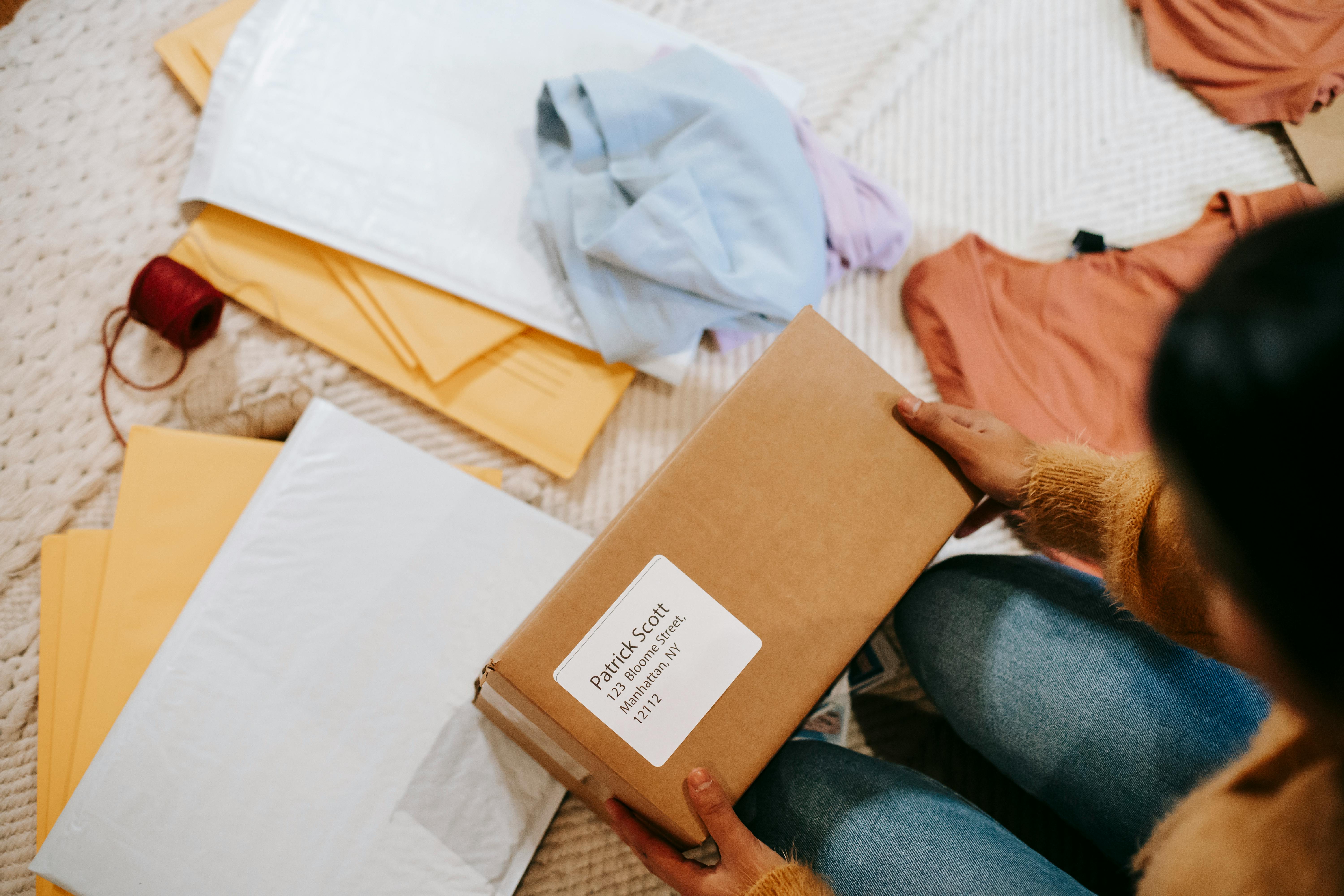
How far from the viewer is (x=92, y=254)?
725mm

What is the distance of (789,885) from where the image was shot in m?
0.43

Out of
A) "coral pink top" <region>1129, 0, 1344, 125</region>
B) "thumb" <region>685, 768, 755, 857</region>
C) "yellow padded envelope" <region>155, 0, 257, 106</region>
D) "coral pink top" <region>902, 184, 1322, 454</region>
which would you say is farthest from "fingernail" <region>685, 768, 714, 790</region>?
"coral pink top" <region>1129, 0, 1344, 125</region>

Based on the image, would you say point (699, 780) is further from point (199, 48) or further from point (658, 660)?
point (199, 48)

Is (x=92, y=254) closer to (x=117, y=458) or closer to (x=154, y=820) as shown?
(x=117, y=458)

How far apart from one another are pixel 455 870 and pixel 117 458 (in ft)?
1.71

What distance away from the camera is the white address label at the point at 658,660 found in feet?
1.35

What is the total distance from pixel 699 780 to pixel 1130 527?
0.32 metres

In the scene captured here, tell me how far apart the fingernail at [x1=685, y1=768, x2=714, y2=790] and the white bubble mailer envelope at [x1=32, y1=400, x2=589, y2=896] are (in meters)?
0.28

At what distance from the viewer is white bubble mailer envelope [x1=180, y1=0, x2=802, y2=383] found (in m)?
0.72

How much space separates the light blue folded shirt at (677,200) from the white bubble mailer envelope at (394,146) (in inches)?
1.5

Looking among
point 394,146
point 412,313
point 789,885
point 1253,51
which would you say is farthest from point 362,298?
point 1253,51

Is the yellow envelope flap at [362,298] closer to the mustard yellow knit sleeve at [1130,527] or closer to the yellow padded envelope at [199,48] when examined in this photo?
the yellow padded envelope at [199,48]

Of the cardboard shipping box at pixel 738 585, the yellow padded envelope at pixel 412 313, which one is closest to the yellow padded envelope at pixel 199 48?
the yellow padded envelope at pixel 412 313

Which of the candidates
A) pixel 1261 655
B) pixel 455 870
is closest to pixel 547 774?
pixel 455 870
